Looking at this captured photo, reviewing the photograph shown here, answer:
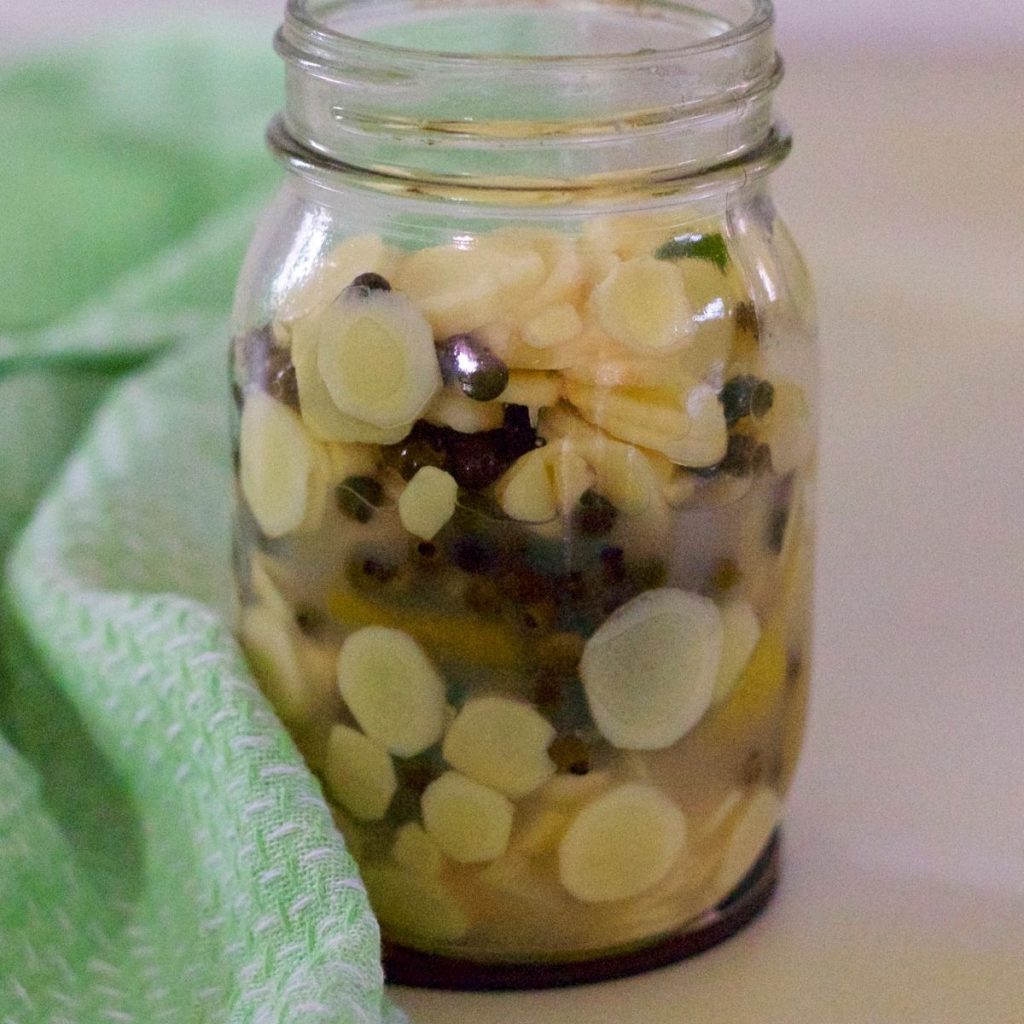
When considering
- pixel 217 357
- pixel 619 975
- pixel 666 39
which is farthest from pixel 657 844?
pixel 217 357

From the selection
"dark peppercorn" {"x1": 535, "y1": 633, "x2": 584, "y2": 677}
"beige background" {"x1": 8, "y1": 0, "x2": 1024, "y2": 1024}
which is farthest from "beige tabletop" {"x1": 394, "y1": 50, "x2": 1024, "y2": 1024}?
"dark peppercorn" {"x1": 535, "y1": 633, "x2": 584, "y2": 677}

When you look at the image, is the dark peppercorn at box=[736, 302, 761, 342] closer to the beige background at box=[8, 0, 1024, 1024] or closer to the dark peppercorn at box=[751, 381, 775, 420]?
the dark peppercorn at box=[751, 381, 775, 420]

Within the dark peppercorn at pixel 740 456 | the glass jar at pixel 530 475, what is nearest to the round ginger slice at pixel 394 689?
the glass jar at pixel 530 475

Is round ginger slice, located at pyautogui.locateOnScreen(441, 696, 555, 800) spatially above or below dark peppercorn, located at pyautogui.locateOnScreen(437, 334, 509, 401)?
below

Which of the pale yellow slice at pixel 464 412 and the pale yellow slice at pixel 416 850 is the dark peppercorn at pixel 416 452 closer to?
the pale yellow slice at pixel 464 412

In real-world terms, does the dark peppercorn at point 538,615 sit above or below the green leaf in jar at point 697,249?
below

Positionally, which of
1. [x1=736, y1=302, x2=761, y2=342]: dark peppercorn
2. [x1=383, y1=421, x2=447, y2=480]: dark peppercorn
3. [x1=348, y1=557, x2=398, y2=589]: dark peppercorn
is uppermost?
[x1=736, y1=302, x2=761, y2=342]: dark peppercorn

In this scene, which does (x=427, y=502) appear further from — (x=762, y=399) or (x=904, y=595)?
(x=904, y=595)

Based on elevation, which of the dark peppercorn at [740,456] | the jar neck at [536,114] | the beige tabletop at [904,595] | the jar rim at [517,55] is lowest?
the beige tabletop at [904,595]
